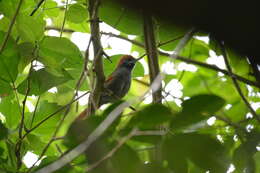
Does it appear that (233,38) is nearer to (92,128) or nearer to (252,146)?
(92,128)

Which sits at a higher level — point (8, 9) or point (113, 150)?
point (8, 9)

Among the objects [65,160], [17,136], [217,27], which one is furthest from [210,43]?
[217,27]

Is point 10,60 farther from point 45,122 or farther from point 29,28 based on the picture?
point 45,122

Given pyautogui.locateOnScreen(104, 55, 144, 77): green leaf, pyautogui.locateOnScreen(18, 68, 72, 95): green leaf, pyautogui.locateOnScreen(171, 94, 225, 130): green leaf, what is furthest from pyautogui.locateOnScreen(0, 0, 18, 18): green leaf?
pyautogui.locateOnScreen(171, 94, 225, 130): green leaf

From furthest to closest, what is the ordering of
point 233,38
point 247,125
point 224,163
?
point 247,125
point 224,163
point 233,38

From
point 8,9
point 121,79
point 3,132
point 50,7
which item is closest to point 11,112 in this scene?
point 3,132

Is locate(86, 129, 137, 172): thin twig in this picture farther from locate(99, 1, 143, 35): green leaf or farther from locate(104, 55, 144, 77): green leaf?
locate(104, 55, 144, 77): green leaf

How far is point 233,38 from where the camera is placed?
1.64 ft

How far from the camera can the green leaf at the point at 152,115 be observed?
104 cm

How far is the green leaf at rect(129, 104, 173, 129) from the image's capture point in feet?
3.42

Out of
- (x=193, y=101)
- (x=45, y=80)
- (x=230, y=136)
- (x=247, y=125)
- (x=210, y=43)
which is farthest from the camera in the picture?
(x=210, y=43)

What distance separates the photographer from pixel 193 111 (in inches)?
41.6

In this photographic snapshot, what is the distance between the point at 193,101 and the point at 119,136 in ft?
0.82

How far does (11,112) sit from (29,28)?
48cm
